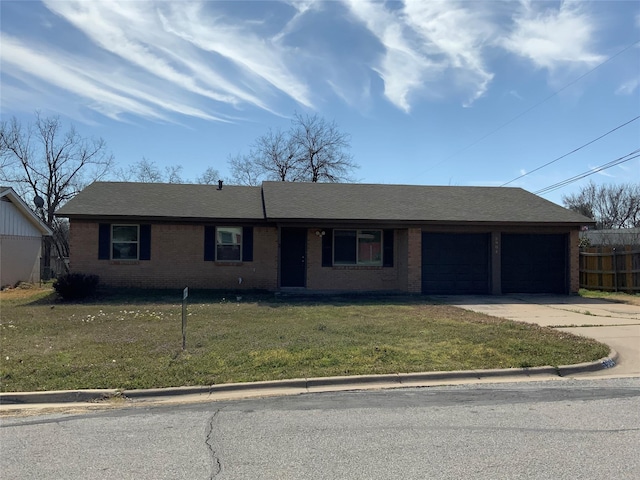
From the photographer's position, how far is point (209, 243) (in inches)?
715

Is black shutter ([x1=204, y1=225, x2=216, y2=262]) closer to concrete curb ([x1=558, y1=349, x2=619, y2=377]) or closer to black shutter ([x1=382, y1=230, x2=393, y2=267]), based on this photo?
black shutter ([x1=382, y1=230, x2=393, y2=267])

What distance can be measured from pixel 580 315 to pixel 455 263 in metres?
5.72

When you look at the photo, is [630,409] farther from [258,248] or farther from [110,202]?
[110,202]

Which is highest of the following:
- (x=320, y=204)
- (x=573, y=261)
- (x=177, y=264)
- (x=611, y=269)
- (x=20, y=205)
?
(x=20, y=205)

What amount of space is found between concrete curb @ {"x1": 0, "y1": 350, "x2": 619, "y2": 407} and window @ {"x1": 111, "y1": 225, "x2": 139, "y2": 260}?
11.9 metres

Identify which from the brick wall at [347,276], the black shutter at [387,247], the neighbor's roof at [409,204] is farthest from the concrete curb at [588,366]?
the black shutter at [387,247]

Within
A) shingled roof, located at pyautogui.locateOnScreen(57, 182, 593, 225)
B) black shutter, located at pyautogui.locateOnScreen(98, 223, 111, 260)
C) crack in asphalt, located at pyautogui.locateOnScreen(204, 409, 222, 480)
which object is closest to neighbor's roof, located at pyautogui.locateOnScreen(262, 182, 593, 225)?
shingled roof, located at pyautogui.locateOnScreen(57, 182, 593, 225)

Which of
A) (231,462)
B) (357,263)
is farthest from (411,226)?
(231,462)

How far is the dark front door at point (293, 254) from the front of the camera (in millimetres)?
18234

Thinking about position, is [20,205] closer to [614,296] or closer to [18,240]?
[18,240]

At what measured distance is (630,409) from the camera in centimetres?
565

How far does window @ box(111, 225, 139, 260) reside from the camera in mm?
17984

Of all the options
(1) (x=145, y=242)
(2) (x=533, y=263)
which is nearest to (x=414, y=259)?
(2) (x=533, y=263)

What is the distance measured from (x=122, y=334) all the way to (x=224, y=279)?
7991 millimetres
